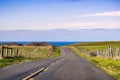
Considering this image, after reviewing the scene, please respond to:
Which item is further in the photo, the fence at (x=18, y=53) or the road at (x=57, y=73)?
the fence at (x=18, y=53)

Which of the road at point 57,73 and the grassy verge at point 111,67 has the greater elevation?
the road at point 57,73

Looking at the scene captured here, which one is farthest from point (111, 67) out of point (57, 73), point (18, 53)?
point (18, 53)

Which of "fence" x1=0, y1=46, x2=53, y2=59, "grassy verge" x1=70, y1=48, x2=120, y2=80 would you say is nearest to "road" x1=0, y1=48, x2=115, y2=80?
"grassy verge" x1=70, y1=48, x2=120, y2=80

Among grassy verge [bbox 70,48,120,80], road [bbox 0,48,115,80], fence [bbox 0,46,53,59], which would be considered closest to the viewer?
road [bbox 0,48,115,80]

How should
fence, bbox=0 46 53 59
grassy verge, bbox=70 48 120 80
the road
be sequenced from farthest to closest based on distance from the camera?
fence, bbox=0 46 53 59
grassy verge, bbox=70 48 120 80
the road

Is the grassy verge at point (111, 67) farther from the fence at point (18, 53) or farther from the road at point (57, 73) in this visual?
the fence at point (18, 53)

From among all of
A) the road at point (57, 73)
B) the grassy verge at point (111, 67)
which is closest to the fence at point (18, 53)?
the grassy verge at point (111, 67)

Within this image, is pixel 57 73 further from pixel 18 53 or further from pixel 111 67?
pixel 18 53

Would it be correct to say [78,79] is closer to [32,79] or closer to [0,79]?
[32,79]

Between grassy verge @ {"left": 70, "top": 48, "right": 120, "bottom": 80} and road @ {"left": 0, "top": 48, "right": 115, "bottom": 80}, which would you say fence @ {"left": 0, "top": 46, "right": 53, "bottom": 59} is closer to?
grassy verge @ {"left": 70, "top": 48, "right": 120, "bottom": 80}

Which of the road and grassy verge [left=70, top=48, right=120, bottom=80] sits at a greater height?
the road

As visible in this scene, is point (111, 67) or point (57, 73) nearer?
point (57, 73)

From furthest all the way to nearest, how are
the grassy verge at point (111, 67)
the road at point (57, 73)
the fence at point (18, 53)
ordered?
1. the fence at point (18, 53)
2. the grassy verge at point (111, 67)
3. the road at point (57, 73)

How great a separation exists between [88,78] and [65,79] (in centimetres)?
142
